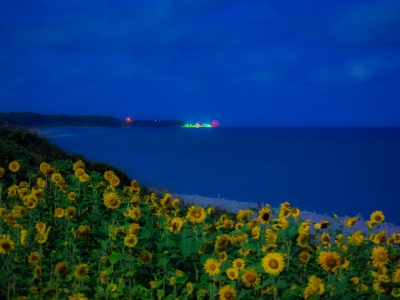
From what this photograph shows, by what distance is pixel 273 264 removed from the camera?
11.8ft

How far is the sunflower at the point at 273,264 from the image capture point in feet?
11.8

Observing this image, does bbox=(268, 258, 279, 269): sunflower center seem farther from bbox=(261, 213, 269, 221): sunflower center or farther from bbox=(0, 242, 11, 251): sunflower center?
bbox=(0, 242, 11, 251): sunflower center

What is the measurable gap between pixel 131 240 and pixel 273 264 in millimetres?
1404

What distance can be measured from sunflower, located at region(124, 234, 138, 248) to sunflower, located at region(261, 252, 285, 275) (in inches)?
51.2

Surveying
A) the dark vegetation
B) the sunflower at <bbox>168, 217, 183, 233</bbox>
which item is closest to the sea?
the dark vegetation

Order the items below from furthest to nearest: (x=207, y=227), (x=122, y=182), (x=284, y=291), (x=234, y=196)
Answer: (x=234, y=196), (x=122, y=182), (x=207, y=227), (x=284, y=291)

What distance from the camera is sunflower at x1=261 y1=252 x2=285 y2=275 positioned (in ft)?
11.8

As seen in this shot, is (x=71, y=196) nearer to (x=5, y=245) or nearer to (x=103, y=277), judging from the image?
(x=103, y=277)

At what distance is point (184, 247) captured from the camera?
14.5 ft

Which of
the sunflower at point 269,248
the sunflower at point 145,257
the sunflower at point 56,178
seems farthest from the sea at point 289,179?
the sunflower at point 269,248

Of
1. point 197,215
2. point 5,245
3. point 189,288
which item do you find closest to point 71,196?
point 5,245

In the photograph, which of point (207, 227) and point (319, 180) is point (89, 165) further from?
point (319, 180)

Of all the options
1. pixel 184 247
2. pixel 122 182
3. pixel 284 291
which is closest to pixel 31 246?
pixel 184 247

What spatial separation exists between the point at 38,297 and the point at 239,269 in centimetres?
185
